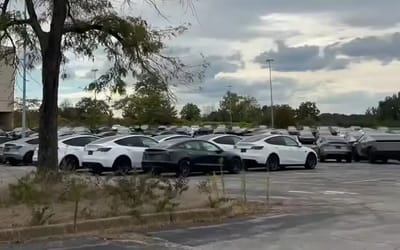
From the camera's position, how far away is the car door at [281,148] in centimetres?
2909

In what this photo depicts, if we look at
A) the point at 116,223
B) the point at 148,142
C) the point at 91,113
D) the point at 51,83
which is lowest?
the point at 116,223

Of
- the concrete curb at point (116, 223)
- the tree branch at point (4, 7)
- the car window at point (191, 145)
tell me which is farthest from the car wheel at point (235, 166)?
the tree branch at point (4, 7)

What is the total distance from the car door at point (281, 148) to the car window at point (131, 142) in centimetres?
536

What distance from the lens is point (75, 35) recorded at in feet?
53.5

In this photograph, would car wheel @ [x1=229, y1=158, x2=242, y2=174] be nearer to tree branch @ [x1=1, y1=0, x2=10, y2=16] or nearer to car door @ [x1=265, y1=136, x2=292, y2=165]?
car door @ [x1=265, y1=136, x2=292, y2=165]

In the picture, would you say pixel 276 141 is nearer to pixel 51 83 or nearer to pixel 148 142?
pixel 148 142

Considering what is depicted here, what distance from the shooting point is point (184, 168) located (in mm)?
25250

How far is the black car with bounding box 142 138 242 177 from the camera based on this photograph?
25.1 metres

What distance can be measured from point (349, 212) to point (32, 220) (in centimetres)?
646

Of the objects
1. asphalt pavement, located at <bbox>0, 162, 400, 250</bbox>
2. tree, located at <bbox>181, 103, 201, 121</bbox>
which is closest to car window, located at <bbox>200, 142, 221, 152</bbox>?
asphalt pavement, located at <bbox>0, 162, 400, 250</bbox>

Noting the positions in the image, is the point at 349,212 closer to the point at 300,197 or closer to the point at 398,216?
the point at 398,216

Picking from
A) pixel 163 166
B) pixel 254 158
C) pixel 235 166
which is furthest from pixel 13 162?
pixel 235 166

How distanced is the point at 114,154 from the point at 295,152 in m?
7.92

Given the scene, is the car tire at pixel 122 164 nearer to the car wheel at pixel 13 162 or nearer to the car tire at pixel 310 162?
the car tire at pixel 310 162
